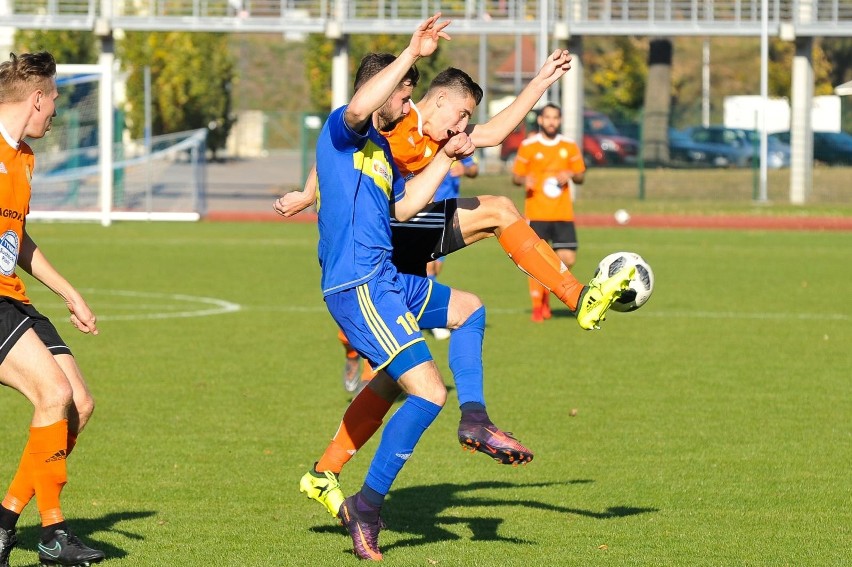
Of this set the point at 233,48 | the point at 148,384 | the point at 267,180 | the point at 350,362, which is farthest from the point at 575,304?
the point at 233,48

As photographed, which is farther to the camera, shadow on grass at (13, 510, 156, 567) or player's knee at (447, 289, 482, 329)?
player's knee at (447, 289, 482, 329)

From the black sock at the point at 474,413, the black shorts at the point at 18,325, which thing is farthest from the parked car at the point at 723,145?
the black shorts at the point at 18,325

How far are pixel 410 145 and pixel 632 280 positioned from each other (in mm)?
1317

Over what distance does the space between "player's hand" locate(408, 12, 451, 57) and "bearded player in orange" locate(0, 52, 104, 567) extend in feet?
4.77

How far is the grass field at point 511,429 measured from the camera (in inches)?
252

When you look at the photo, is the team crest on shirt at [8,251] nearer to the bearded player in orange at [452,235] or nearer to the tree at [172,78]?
the bearded player in orange at [452,235]

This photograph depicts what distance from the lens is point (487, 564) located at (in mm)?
5953

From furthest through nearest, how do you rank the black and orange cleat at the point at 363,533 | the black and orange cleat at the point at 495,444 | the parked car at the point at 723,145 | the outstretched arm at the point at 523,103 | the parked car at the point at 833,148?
the parked car at the point at 723,145 < the parked car at the point at 833,148 < the outstretched arm at the point at 523,103 < the black and orange cleat at the point at 363,533 < the black and orange cleat at the point at 495,444

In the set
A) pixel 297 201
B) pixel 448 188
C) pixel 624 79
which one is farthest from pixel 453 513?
pixel 624 79

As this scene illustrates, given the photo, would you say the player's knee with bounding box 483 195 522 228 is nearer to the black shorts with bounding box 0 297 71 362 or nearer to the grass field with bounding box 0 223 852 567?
the grass field with bounding box 0 223 852 567

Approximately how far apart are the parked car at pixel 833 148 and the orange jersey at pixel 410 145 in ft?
105

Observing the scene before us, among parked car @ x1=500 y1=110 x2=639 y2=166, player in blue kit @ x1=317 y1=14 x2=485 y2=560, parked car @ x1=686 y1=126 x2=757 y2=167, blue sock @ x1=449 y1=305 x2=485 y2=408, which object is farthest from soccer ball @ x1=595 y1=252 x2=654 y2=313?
parked car @ x1=686 y1=126 x2=757 y2=167

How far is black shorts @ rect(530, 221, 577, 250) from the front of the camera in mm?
15398

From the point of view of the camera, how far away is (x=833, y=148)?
37.8m
